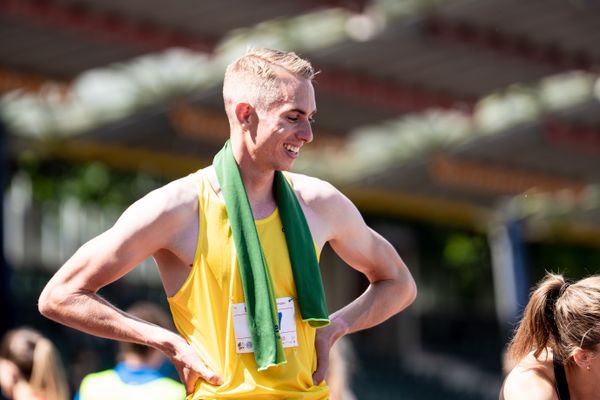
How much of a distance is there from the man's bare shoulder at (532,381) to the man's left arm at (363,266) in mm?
365

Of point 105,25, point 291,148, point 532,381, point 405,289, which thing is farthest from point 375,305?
point 105,25

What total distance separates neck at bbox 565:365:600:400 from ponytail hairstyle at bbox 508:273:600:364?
A: 0.14 feet

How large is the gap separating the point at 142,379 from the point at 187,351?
10.9 feet

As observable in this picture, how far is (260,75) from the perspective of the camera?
3.29m

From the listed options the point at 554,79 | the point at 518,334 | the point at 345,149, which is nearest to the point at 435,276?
the point at 345,149

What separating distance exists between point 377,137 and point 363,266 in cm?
2157

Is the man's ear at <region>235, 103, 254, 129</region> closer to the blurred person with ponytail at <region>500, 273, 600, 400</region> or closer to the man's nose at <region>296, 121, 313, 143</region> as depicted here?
the man's nose at <region>296, 121, 313, 143</region>

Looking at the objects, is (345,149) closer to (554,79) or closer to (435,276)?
(554,79)

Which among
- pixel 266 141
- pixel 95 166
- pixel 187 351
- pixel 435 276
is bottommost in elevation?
pixel 187 351

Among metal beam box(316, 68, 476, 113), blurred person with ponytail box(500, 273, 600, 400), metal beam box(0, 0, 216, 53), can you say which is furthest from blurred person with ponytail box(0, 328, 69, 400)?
metal beam box(316, 68, 476, 113)

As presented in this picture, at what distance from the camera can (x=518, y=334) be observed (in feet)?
12.5

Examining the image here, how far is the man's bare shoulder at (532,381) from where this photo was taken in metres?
3.62

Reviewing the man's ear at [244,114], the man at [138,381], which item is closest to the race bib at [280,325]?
the man's ear at [244,114]

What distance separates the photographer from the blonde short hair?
3.28 meters
